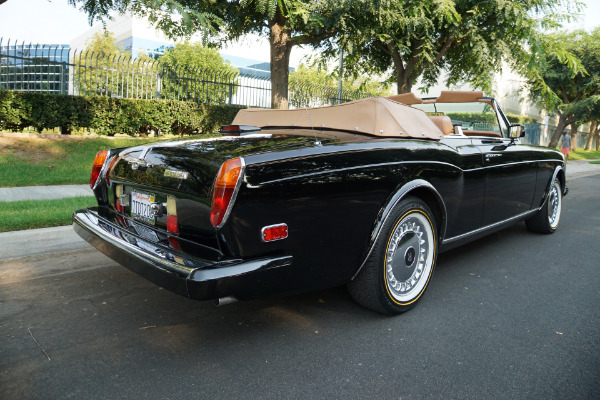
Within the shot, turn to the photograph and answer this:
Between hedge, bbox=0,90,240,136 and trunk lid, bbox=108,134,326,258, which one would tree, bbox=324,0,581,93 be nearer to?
hedge, bbox=0,90,240,136

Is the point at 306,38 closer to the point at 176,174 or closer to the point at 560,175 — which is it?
the point at 560,175

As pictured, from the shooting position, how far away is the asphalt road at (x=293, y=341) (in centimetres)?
219

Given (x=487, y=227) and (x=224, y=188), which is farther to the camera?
(x=487, y=227)

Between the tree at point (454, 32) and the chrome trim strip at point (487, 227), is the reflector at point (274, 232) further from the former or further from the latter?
the tree at point (454, 32)

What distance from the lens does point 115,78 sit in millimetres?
11203

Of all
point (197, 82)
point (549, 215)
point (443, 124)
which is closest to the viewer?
point (443, 124)

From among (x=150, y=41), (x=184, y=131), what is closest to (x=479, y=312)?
(x=184, y=131)

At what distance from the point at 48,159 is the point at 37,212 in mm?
4520

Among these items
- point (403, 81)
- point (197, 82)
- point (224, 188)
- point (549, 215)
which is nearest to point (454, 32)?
point (403, 81)

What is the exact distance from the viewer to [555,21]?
39.8 ft

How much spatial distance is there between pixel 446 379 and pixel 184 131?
431 inches

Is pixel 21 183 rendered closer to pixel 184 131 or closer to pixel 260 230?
pixel 184 131

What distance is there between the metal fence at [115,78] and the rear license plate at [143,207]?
341 inches

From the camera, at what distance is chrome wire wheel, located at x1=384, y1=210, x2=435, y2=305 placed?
2969mm
